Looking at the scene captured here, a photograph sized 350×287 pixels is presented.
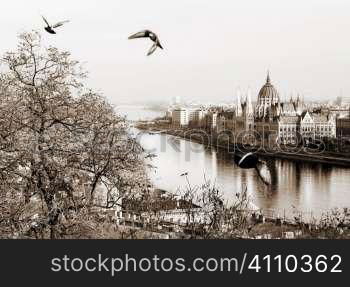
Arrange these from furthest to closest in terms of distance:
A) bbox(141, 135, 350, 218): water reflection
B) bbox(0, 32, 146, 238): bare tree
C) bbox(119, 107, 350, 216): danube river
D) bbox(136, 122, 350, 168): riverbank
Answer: bbox(136, 122, 350, 168): riverbank, bbox(141, 135, 350, 218): water reflection, bbox(119, 107, 350, 216): danube river, bbox(0, 32, 146, 238): bare tree

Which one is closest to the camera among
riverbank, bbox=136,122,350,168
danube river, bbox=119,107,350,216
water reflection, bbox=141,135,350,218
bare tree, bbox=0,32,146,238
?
bare tree, bbox=0,32,146,238

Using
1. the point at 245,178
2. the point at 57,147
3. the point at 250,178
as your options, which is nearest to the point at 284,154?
the point at 250,178

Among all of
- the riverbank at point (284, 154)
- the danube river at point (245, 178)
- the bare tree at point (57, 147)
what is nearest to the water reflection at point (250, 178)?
the danube river at point (245, 178)

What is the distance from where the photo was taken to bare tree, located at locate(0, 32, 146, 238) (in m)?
2.37

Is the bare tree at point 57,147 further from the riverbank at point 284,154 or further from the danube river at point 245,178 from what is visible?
the riverbank at point 284,154

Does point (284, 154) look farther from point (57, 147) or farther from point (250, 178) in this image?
point (57, 147)

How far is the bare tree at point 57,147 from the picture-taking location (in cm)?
237

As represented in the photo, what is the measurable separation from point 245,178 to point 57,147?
225 inches

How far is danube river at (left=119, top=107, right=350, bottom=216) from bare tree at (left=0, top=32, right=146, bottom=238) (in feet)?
9.94

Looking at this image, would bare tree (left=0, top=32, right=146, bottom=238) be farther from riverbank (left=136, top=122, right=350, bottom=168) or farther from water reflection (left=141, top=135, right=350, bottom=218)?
riverbank (left=136, top=122, right=350, bottom=168)

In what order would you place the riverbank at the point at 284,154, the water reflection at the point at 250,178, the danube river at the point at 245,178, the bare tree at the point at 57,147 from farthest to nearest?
the riverbank at the point at 284,154, the water reflection at the point at 250,178, the danube river at the point at 245,178, the bare tree at the point at 57,147

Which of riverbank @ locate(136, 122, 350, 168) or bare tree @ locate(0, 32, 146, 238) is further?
riverbank @ locate(136, 122, 350, 168)

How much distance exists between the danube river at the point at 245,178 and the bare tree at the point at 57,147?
3.03m

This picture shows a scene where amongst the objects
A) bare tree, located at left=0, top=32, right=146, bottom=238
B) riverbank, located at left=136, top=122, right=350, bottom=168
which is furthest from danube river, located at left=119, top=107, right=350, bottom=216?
bare tree, located at left=0, top=32, right=146, bottom=238
